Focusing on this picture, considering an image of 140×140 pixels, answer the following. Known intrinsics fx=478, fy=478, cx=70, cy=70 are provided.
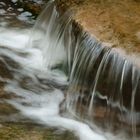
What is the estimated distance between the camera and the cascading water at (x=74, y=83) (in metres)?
5.87

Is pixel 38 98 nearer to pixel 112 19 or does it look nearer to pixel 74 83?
pixel 74 83

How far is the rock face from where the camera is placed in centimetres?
623

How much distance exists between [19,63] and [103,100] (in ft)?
7.23

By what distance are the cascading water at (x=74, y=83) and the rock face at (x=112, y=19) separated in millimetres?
157

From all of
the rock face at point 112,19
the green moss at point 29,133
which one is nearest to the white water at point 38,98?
the green moss at point 29,133

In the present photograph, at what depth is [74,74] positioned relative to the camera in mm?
6797

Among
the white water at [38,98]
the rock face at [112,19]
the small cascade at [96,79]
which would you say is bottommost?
the white water at [38,98]

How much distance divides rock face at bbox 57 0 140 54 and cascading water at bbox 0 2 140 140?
0.16 meters

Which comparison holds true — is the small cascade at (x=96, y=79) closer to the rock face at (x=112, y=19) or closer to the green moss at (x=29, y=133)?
the rock face at (x=112, y=19)

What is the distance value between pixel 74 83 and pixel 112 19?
1064mm

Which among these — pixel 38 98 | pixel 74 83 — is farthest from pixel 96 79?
pixel 38 98

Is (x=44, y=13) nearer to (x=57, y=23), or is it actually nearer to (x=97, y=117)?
(x=57, y=23)

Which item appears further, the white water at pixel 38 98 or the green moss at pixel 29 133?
the white water at pixel 38 98

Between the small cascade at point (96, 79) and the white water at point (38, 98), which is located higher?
the small cascade at point (96, 79)
